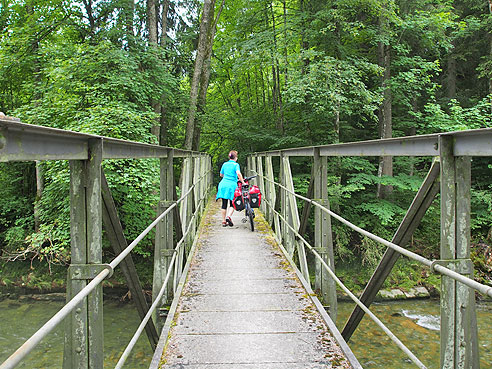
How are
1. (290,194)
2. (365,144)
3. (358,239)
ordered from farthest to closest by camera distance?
(358,239) < (290,194) < (365,144)

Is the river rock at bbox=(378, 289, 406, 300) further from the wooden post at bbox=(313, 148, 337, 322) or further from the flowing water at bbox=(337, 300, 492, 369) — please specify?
the wooden post at bbox=(313, 148, 337, 322)

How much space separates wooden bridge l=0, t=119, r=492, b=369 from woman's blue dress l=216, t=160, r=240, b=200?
2102mm

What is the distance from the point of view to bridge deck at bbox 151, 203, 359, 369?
2682 mm

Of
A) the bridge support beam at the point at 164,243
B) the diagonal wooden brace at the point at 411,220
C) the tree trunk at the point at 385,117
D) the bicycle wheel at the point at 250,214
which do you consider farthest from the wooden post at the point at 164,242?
the tree trunk at the point at 385,117

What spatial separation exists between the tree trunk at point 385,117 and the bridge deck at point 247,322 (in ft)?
29.4

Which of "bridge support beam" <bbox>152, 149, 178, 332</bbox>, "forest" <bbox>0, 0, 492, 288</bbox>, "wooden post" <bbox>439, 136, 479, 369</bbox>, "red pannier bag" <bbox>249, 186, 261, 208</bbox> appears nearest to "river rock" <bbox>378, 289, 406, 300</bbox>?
"forest" <bbox>0, 0, 492, 288</bbox>

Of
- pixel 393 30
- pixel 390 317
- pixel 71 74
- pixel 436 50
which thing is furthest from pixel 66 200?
pixel 436 50

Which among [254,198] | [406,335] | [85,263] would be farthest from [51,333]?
[85,263]

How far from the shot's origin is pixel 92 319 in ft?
6.09

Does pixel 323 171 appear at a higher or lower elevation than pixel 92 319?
higher

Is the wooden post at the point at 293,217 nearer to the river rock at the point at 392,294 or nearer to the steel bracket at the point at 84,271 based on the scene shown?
the steel bracket at the point at 84,271

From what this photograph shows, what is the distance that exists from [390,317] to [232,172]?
6.27 m

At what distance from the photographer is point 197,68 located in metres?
14.2

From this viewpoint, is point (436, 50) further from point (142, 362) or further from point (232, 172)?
point (142, 362)
